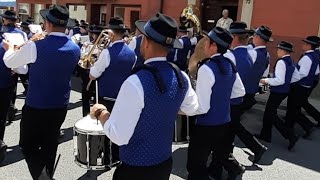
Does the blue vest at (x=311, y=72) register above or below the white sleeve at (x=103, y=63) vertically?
below

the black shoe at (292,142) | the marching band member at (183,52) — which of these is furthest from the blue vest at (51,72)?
the marching band member at (183,52)

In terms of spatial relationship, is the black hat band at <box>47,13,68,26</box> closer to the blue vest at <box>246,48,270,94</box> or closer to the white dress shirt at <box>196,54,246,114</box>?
the white dress shirt at <box>196,54,246,114</box>

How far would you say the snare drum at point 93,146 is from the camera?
136 inches

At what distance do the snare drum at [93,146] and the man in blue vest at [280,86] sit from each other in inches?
129

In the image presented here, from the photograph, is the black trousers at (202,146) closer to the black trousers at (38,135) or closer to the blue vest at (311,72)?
the black trousers at (38,135)

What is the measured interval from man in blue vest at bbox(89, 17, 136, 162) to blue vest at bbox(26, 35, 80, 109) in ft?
2.75

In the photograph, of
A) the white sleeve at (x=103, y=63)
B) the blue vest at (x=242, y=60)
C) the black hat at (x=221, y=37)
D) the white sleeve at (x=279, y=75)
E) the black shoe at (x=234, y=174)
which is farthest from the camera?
the white sleeve at (x=279, y=75)

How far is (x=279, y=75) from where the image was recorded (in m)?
5.77

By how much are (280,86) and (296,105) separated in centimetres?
113

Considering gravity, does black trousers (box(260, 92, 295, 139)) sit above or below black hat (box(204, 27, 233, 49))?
below

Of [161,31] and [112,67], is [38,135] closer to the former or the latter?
[112,67]

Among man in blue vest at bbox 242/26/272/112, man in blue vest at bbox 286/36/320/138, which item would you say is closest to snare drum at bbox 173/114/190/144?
man in blue vest at bbox 242/26/272/112

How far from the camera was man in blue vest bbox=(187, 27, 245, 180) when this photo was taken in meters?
3.44

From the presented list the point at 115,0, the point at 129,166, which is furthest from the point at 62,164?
the point at 115,0
